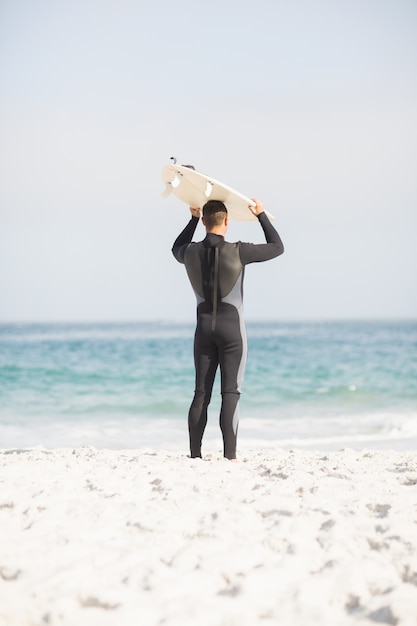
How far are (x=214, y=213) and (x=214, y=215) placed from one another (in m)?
0.01

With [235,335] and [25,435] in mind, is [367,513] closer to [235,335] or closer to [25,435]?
[235,335]

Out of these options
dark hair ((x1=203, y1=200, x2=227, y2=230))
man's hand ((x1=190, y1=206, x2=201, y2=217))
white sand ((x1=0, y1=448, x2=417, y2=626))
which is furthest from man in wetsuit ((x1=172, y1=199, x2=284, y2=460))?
white sand ((x1=0, y1=448, x2=417, y2=626))

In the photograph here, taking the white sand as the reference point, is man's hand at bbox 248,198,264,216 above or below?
above

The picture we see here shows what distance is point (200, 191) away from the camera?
5410 mm

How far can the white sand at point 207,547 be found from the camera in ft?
9.12

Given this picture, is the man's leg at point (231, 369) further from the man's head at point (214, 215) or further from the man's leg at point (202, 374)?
the man's head at point (214, 215)

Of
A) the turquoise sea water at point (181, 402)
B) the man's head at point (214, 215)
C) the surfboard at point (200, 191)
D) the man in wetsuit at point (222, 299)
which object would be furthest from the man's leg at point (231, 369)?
the turquoise sea water at point (181, 402)

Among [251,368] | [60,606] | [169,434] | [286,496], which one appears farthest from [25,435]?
[251,368]

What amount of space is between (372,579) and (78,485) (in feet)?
6.68

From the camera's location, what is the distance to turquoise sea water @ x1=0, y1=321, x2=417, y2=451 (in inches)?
408

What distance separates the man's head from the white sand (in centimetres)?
175

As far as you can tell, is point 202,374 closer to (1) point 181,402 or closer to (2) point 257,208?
(2) point 257,208

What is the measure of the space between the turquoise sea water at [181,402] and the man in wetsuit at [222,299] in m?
3.81

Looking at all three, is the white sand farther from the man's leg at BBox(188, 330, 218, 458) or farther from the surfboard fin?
the surfboard fin
